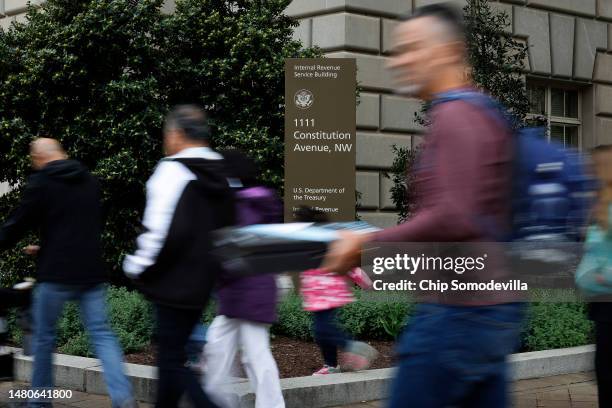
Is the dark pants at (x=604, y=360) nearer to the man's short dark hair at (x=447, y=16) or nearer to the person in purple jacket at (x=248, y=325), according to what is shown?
the person in purple jacket at (x=248, y=325)

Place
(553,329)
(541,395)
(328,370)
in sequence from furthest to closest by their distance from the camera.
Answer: (553,329) → (541,395) → (328,370)

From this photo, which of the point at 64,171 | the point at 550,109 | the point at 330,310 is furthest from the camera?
the point at 550,109

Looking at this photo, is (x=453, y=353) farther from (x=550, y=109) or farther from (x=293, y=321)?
(x=550, y=109)

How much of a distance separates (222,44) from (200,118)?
322 inches

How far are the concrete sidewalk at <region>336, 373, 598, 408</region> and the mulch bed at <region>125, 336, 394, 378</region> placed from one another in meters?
1.00

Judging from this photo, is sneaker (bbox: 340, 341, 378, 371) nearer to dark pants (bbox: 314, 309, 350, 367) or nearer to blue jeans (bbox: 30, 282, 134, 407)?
dark pants (bbox: 314, 309, 350, 367)

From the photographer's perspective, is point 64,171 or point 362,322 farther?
point 362,322

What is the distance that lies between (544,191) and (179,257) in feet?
7.80

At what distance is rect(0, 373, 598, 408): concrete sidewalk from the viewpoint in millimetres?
6570

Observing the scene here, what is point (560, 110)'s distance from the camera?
57.0 ft

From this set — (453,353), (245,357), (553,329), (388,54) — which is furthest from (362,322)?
(388,54)

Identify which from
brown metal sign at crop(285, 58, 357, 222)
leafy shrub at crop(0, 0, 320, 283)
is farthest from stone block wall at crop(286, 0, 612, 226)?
brown metal sign at crop(285, 58, 357, 222)

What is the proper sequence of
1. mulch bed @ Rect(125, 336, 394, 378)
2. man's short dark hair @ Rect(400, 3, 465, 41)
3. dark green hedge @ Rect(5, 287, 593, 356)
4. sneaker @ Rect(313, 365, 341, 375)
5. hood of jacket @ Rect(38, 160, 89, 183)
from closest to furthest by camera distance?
man's short dark hair @ Rect(400, 3, 465, 41) → hood of jacket @ Rect(38, 160, 89, 183) → sneaker @ Rect(313, 365, 341, 375) → mulch bed @ Rect(125, 336, 394, 378) → dark green hedge @ Rect(5, 287, 593, 356)

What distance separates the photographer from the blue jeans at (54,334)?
5688 mm
